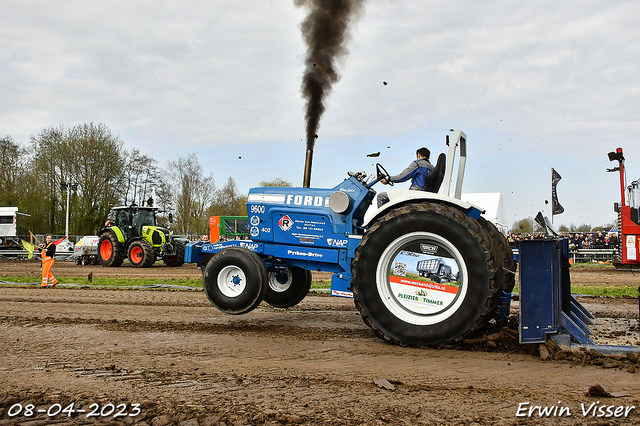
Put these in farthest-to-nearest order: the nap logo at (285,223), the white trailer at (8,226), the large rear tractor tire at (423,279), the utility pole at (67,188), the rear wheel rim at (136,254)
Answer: the utility pole at (67,188) → the white trailer at (8,226) → the rear wheel rim at (136,254) → the nap logo at (285,223) → the large rear tractor tire at (423,279)

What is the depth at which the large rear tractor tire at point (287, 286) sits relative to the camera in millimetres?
6414

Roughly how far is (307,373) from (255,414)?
873 millimetres

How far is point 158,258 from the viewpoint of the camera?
20.1m

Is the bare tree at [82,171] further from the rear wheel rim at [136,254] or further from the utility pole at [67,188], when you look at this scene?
the rear wheel rim at [136,254]

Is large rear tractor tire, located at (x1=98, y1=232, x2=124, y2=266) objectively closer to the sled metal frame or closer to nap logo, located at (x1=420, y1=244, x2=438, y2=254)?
nap logo, located at (x1=420, y1=244, x2=438, y2=254)

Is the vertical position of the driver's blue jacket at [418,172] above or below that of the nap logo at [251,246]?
above

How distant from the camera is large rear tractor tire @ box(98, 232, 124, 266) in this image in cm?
1892

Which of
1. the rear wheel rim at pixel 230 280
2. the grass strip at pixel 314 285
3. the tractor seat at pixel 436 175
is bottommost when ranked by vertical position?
the grass strip at pixel 314 285

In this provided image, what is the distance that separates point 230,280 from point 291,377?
2227mm

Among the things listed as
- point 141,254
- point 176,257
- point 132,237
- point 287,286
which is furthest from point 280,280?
point 132,237

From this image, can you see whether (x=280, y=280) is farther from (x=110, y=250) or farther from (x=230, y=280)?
(x=110, y=250)

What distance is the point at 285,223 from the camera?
5.79m

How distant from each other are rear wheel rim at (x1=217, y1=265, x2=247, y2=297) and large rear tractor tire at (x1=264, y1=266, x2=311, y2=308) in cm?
94

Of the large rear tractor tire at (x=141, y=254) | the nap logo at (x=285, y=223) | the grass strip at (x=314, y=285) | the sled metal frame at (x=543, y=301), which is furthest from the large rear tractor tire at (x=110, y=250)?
the sled metal frame at (x=543, y=301)
